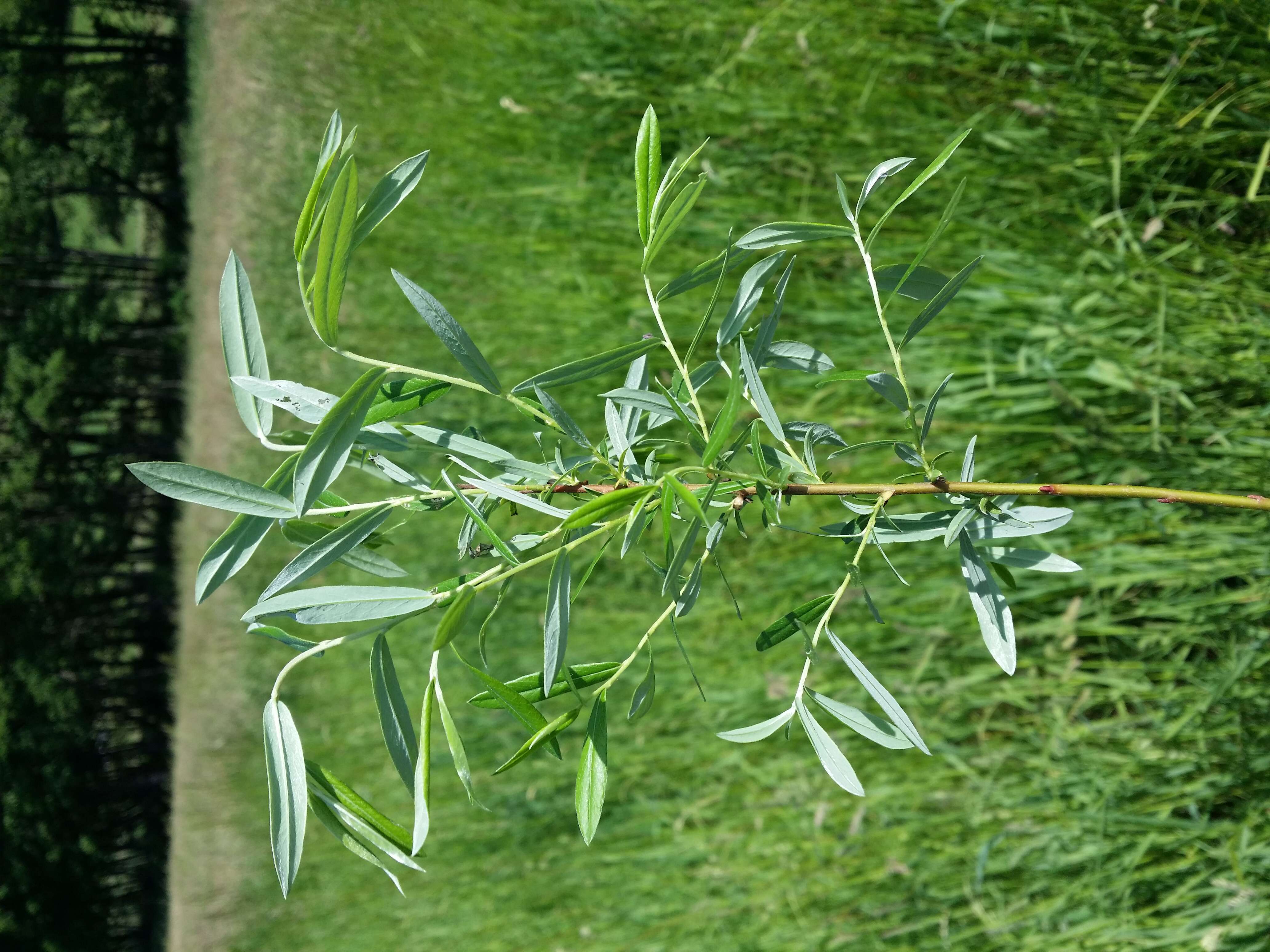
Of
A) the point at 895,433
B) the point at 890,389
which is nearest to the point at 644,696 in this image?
the point at 890,389

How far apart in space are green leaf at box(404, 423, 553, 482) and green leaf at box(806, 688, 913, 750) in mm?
229

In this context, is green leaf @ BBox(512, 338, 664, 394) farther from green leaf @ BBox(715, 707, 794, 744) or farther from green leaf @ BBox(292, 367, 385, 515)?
green leaf @ BBox(715, 707, 794, 744)

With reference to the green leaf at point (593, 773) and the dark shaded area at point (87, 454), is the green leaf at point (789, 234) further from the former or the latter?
the dark shaded area at point (87, 454)

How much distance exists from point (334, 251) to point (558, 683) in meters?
0.32

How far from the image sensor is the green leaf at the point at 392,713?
486 millimetres

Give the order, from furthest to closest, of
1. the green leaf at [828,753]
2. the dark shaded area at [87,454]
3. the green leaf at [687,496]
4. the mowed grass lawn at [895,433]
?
the dark shaded area at [87,454]
the mowed grass lawn at [895,433]
the green leaf at [828,753]
the green leaf at [687,496]

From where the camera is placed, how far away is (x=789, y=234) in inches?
21.0

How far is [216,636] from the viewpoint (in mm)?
3207

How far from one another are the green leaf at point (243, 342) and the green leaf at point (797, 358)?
0.34 metres

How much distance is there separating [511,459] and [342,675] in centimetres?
193

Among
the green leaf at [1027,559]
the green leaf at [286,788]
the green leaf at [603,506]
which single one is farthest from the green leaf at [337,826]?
the green leaf at [1027,559]

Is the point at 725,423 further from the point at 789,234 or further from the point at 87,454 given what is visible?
the point at 87,454

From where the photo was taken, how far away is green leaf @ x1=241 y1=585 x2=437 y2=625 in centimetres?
42

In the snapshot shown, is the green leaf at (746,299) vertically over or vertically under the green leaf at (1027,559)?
over
